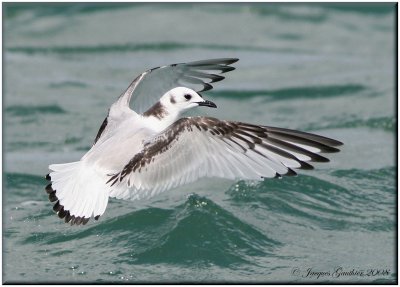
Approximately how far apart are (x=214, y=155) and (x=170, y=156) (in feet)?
1.05

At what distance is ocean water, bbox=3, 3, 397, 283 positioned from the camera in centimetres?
752

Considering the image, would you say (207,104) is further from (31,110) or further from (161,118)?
(31,110)

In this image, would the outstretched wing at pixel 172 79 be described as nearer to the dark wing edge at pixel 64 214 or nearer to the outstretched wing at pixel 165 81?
the outstretched wing at pixel 165 81

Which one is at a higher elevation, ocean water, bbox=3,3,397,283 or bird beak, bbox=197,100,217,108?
bird beak, bbox=197,100,217,108

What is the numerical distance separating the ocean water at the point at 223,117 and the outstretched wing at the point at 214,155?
0.96m

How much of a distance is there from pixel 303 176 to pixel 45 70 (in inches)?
232

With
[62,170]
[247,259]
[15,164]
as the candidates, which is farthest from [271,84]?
[62,170]

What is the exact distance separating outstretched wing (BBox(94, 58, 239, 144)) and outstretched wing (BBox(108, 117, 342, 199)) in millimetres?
1038

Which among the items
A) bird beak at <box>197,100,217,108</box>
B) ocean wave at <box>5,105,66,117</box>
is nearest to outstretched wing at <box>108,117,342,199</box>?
bird beak at <box>197,100,217,108</box>

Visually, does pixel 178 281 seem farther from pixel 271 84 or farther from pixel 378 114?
pixel 271 84

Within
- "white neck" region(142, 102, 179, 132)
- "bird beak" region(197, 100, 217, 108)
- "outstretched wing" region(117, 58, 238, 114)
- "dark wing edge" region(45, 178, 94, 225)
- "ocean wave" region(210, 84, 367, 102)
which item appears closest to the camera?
"dark wing edge" region(45, 178, 94, 225)

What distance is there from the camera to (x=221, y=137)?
6395mm

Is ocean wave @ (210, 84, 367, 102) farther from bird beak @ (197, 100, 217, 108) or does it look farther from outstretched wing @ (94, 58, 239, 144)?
bird beak @ (197, 100, 217, 108)

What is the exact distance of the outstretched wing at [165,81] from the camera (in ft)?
24.8
